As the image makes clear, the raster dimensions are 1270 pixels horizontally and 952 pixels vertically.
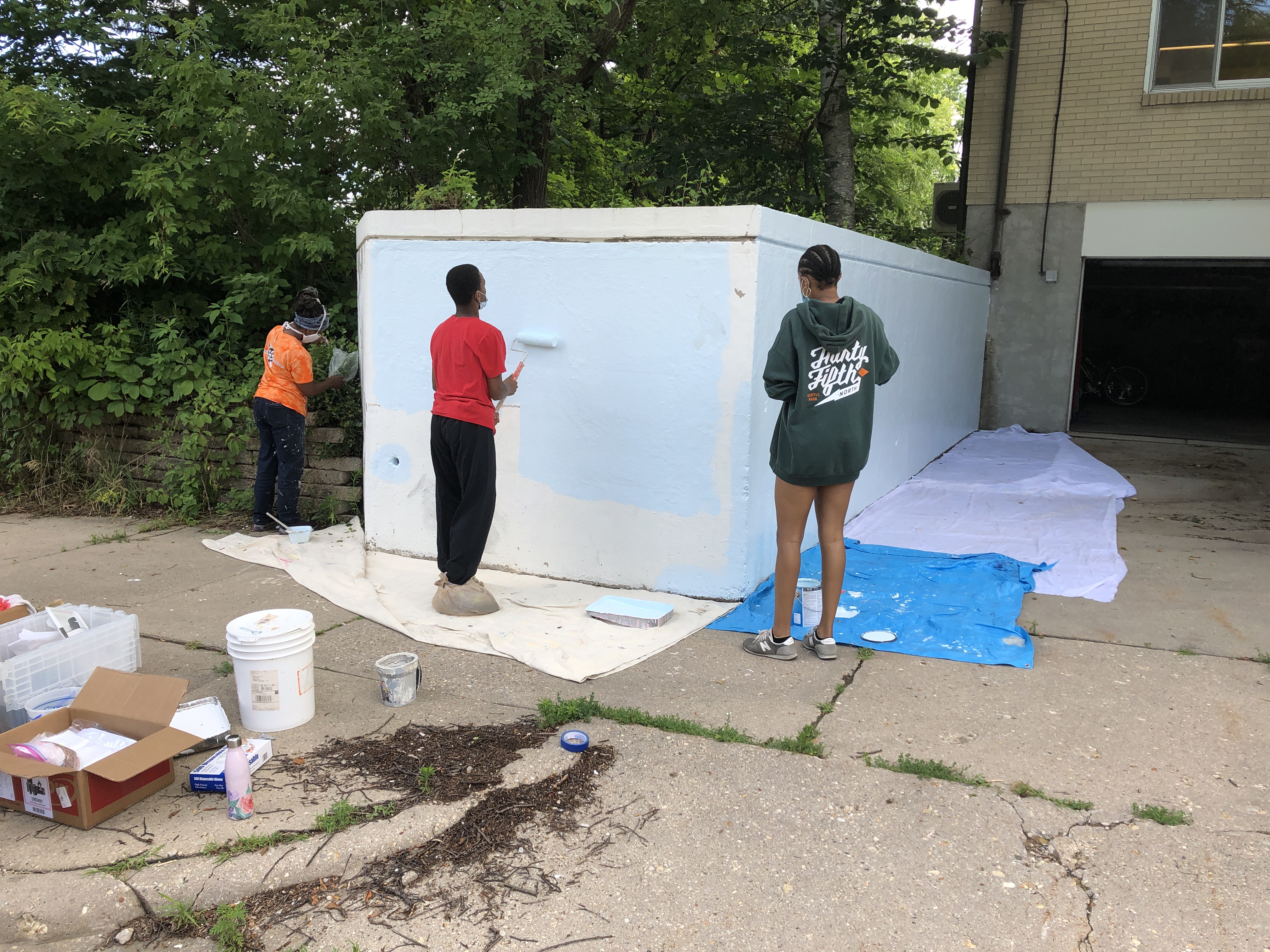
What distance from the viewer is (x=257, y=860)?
2.81 meters

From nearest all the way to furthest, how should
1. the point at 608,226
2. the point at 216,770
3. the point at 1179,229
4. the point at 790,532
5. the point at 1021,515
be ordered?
the point at 216,770
the point at 790,532
the point at 608,226
the point at 1021,515
the point at 1179,229

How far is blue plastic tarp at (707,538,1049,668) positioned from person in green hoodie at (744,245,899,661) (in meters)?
0.57

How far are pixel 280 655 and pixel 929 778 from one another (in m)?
2.44

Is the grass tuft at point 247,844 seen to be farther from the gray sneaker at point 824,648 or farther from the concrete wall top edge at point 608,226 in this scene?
the concrete wall top edge at point 608,226

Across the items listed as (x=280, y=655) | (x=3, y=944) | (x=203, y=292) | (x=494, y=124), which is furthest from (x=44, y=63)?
(x=3, y=944)

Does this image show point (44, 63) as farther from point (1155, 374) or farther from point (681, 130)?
point (1155, 374)

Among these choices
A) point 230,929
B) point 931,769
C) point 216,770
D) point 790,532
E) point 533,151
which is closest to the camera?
point 230,929

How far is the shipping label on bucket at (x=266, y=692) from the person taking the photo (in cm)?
361

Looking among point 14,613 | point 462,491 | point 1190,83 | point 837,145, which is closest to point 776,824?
point 462,491

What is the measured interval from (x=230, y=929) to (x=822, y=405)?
9.82 ft

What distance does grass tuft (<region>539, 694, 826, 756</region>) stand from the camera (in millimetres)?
3562

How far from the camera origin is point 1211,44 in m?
11.4

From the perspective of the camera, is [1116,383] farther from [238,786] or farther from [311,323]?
[238,786]

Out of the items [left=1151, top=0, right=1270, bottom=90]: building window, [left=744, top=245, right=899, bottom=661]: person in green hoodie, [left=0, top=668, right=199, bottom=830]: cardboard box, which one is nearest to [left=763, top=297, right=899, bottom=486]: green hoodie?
[left=744, top=245, right=899, bottom=661]: person in green hoodie
